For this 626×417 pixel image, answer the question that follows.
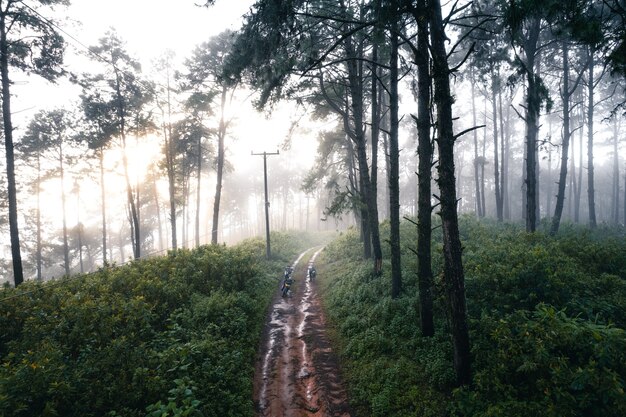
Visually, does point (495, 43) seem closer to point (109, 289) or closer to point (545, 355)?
point (545, 355)

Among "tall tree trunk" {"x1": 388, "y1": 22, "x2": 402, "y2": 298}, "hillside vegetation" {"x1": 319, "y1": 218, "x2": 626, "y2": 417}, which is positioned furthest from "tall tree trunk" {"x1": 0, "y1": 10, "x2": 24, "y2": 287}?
"tall tree trunk" {"x1": 388, "y1": 22, "x2": 402, "y2": 298}

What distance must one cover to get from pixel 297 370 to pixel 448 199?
6.00m

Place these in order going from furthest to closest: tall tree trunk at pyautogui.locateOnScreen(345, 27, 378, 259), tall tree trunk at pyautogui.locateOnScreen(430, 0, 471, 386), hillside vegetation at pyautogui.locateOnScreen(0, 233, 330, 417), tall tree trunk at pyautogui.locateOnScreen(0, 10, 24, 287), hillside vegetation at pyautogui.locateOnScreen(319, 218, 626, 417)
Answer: tall tree trunk at pyautogui.locateOnScreen(345, 27, 378, 259) < tall tree trunk at pyautogui.locateOnScreen(0, 10, 24, 287) < tall tree trunk at pyautogui.locateOnScreen(430, 0, 471, 386) < hillside vegetation at pyautogui.locateOnScreen(0, 233, 330, 417) < hillside vegetation at pyautogui.locateOnScreen(319, 218, 626, 417)

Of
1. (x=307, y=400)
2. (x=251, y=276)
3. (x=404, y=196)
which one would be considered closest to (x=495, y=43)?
(x=251, y=276)

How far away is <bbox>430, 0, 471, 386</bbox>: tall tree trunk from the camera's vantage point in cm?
583

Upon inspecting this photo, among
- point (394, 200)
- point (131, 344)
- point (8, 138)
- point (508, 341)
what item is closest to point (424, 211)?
point (394, 200)

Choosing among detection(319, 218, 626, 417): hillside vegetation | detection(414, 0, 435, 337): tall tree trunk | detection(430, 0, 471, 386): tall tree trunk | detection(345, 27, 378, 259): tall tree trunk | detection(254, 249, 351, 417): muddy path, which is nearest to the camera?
detection(319, 218, 626, 417): hillside vegetation

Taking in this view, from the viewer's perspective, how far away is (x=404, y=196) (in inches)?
2147

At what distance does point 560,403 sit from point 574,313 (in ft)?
11.1

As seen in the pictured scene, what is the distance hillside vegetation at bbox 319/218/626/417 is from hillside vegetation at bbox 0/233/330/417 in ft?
10.5

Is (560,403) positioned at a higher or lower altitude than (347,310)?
higher

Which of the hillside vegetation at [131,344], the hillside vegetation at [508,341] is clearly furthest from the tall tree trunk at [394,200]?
the hillside vegetation at [131,344]

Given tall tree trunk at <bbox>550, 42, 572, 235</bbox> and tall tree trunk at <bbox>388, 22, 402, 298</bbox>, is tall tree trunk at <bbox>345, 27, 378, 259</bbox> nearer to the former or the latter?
tall tree trunk at <bbox>388, 22, 402, 298</bbox>

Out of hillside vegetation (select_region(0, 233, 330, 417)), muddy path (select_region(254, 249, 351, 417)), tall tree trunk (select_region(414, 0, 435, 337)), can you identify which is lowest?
muddy path (select_region(254, 249, 351, 417))
